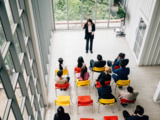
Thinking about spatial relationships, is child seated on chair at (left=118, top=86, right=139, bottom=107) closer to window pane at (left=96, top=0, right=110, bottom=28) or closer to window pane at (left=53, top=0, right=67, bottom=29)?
window pane at (left=96, top=0, right=110, bottom=28)

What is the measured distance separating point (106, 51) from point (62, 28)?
3.21m

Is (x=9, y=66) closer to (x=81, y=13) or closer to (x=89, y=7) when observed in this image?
(x=81, y=13)

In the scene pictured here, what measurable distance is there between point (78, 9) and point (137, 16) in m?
3.33

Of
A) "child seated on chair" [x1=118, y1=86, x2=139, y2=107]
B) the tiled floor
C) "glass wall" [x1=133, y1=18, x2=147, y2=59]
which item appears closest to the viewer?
"child seated on chair" [x1=118, y1=86, x2=139, y2=107]

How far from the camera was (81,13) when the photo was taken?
10.3m

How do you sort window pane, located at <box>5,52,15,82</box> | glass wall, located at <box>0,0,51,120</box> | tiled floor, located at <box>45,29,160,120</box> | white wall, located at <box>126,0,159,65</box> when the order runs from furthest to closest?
white wall, located at <box>126,0,159,65</box> < tiled floor, located at <box>45,29,160,120</box> < window pane, located at <box>5,52,15,82</box> < glass wall, located at <box>0,0,51,120</box>

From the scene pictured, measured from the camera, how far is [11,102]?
332 centimetres

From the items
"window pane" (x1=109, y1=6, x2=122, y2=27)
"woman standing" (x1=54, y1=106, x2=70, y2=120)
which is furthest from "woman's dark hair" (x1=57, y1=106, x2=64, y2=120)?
"window pane" (x1=109, y1=6, x2=122, y2=27)

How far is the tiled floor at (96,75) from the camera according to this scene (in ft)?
21.3

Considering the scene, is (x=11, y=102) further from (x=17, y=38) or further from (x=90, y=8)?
(x=90, y=8)

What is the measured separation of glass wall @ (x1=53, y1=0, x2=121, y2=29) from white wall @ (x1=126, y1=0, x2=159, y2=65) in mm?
1316

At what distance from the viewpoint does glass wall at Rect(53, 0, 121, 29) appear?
1001cm

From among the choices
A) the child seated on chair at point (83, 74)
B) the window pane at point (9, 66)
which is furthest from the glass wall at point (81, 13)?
the window pane at point (9, 66)

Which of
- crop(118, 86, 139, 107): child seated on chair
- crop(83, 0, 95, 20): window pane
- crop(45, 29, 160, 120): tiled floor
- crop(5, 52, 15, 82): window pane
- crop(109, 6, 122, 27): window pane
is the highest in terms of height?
crop(5, 52, 15, 82): window pane
